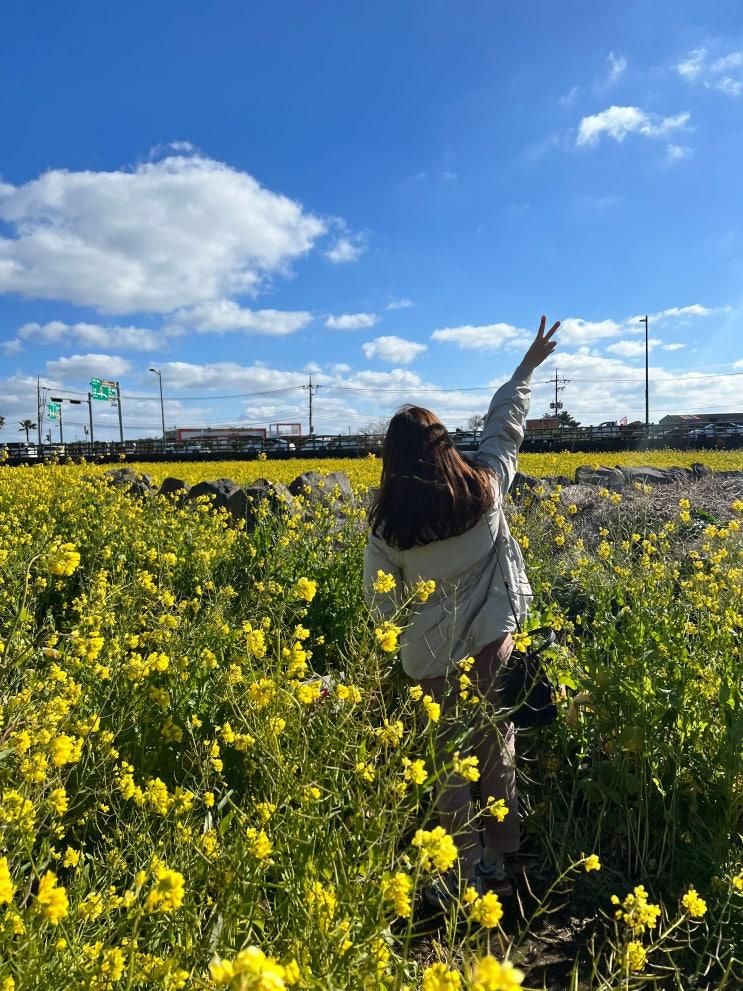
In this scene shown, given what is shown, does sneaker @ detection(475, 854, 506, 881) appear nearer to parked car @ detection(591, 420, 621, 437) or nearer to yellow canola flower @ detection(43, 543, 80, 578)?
yellow canola flower @ detection(43, 543, 80, 578)

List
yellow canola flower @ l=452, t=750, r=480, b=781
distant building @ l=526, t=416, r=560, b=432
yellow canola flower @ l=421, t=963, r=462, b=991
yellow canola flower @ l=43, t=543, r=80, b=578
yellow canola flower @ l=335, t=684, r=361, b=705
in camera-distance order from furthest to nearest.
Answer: distant building @ l=526, t=416, r=560, b=432 < yellow canola flower @ l=43, t=543, r=80, b=578 < yellow canola flower @ l=335, t=684, r=361, b=705 < yellow canola flower @ l=452, t=750, r=480, b=781 < yellow canola flower @ l=421, t=963, r=462, b=991

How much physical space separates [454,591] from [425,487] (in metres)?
0.41

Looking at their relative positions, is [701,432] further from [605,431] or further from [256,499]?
[256,499]

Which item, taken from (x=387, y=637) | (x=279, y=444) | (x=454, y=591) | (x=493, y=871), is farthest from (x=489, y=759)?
(x=279, y=444)

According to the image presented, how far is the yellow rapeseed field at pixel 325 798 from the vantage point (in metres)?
1.28

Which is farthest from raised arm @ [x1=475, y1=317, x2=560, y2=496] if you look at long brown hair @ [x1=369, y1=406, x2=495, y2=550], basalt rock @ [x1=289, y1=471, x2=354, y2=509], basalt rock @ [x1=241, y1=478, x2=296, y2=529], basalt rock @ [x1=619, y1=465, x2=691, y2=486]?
basalt rock @ [x1=619, y1=465, x2=691, y2=486]

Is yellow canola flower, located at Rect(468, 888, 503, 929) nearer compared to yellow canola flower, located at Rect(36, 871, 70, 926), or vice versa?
yellow canola flower, located at Rect(36, 871, 70, 926)

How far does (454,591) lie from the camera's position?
95.7 inches

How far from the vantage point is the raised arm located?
2744 mm

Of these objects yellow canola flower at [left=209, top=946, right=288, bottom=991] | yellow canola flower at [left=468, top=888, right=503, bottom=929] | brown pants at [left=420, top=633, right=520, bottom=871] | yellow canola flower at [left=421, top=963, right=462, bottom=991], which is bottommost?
brown pants at [left=420, top=633, right=520, bottom=871]

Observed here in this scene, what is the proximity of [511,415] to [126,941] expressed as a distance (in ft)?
7.30

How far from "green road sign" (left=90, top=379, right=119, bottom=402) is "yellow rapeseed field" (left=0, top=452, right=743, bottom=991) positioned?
183ft

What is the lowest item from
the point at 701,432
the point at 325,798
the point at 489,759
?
the point at 489,759

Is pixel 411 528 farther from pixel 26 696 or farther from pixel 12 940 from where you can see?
pixel 12 940
